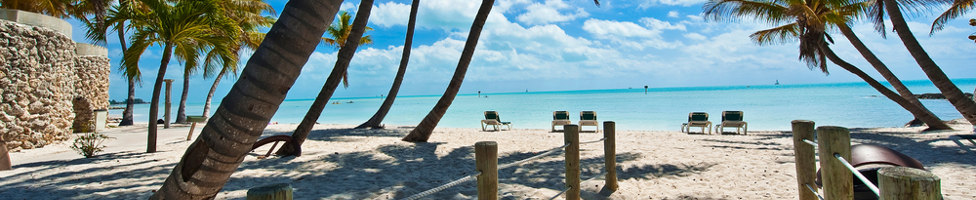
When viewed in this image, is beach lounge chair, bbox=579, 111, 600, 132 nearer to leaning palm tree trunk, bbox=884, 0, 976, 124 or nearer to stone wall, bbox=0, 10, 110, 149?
leaning palm tree trunk, bbox=884, 0, 976, 124

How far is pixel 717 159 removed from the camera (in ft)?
20.3

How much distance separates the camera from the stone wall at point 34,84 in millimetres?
7078

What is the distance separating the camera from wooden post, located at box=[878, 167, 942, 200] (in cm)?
115

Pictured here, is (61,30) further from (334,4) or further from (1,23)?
(334,4)

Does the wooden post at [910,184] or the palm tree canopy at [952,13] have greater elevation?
the palm tree canopy at [952,13]

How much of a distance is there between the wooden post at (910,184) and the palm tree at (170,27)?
277 inches

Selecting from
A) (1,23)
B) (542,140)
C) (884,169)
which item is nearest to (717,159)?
(542,140)

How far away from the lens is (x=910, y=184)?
1170 millimetres

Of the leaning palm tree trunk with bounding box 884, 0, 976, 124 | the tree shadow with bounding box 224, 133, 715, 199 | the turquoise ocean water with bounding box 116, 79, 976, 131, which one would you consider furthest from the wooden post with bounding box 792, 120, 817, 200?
the turquoise ocean water with bounding box 116, 79, 976, 131

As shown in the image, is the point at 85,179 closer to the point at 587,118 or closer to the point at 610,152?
the point at 610,152

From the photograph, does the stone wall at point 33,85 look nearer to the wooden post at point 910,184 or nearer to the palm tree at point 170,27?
the palm tree at point 170,27

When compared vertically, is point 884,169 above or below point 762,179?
above

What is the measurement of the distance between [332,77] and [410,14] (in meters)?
3.94

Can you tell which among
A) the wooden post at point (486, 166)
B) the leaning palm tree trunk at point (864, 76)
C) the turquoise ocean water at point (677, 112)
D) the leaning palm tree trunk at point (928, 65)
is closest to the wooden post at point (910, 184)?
the wooden post at point (486, 166)
